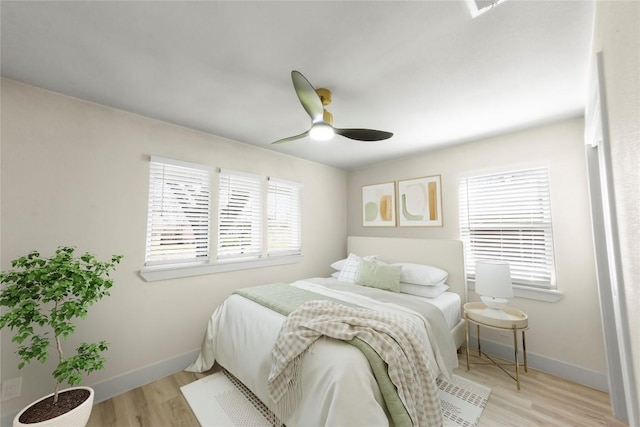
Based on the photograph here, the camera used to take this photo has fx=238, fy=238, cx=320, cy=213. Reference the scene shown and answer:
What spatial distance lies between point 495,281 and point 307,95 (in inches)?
93.8

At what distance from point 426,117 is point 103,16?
2455 mm

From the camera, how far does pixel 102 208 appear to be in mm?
2113

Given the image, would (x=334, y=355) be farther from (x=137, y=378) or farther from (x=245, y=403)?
(x=137, y=378)

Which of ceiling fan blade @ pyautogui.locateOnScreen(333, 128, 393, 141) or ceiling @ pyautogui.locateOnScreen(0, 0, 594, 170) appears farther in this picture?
ceiling fan blade @ pyautogui.locateOnScreen(333, 128, 393, 141)

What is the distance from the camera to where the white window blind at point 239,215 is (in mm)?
2871

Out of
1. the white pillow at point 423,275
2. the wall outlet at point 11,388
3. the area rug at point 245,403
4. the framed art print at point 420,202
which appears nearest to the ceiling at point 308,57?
the framed art print at point 420,202

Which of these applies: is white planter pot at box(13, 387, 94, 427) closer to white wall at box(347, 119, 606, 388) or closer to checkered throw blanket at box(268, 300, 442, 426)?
checkered throw blanket at box(268, 300, 442, 426)

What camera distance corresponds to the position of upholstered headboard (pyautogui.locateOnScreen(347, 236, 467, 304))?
9.54 feet

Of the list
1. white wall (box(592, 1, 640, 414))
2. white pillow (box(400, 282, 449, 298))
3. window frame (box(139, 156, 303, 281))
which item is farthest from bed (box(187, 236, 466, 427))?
white wall (box(592, 1, 640, 414))

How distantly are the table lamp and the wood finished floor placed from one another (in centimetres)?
70

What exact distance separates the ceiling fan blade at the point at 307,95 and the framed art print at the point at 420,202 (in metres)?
2.25

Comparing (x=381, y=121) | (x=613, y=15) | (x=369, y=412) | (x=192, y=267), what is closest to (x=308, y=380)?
(x=369, y=412)

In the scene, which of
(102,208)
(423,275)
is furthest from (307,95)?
(423,275)

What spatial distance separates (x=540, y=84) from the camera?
5.97 feet
